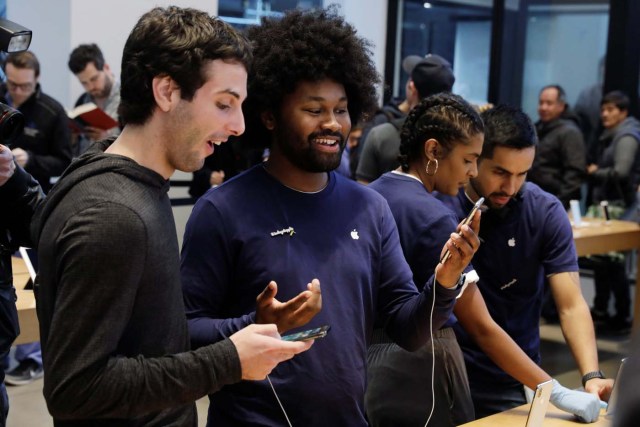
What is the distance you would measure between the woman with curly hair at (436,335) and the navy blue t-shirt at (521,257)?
24 centimetres

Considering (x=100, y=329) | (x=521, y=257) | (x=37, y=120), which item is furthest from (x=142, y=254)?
(x=37, y=120)

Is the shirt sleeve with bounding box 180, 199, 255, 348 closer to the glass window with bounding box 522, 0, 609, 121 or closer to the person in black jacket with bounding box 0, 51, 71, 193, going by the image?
the person in black jacket with bounding box 0, 51, 71, 193

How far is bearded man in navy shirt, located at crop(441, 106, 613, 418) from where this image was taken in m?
2.61

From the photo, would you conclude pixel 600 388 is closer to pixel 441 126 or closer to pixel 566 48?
pixel 441 126

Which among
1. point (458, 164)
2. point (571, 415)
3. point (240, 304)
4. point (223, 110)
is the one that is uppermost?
A: point (223, 110)

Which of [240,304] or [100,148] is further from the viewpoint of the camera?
[240,304]

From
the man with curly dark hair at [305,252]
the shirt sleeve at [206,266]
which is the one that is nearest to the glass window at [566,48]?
the man with curly dark hair at [305,252]

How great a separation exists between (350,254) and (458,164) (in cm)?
64

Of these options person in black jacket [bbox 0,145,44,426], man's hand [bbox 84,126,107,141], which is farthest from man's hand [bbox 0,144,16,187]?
man's hand [bbox 84,126,107,141]

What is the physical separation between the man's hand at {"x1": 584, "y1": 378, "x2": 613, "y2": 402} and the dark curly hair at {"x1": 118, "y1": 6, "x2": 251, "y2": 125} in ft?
5.06

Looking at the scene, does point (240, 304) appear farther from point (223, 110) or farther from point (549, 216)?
point (549, 216)

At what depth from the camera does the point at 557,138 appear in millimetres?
6457

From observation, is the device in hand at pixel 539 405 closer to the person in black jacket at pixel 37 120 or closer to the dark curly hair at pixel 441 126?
the dark curly hair at pixel 441 126

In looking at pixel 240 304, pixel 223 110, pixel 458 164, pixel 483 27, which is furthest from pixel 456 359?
pixel 483 27
